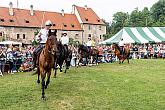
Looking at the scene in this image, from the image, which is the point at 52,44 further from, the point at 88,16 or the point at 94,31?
the point at 94,31

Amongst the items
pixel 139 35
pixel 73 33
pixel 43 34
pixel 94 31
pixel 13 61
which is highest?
pixel 94 31

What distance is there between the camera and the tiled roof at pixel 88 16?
266 feet

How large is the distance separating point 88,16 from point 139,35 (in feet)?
144

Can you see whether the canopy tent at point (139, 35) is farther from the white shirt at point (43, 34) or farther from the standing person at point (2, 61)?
the white shirt at point (43, 34)

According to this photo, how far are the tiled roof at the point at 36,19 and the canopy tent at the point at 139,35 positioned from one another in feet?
101

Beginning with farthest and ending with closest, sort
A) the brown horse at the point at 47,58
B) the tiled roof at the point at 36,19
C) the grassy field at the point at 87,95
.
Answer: the tiled roof at the point at 36,19
the brown horse at the point at 47,58
the grassy field at the point at 87,95

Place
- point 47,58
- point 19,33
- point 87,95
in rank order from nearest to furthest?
point 47,58 < point 87,95 < point 19,33

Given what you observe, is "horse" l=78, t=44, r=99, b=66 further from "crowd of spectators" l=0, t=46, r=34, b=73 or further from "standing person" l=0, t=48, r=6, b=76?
"standing person" l=0, t=48, r=6, b=76

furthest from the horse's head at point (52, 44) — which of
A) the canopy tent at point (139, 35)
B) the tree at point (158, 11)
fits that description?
the tree at point (158, 11)

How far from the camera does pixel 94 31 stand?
84250 millimetres

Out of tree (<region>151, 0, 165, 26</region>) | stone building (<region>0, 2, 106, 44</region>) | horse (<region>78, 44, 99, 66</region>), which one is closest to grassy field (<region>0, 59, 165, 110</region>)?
horse (<region>78, 44, 99, 66</region>)

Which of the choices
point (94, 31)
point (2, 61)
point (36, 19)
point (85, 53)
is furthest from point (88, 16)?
point (2, 61)

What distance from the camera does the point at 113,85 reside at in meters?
13.4

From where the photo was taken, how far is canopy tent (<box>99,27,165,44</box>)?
38.7 m
